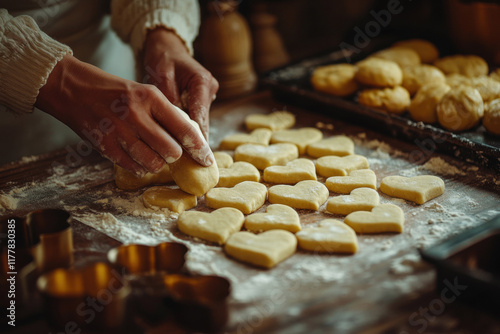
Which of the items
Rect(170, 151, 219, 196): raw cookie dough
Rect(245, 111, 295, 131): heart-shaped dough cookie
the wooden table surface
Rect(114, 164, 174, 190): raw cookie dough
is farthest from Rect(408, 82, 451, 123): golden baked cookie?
Rect(114, 164, 174, 190): raw cookie dough

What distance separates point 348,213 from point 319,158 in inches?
15.1

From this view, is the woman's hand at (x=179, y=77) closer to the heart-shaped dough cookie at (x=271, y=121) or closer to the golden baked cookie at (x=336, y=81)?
the heart-shaped dough cookie at (x=271, y=121)

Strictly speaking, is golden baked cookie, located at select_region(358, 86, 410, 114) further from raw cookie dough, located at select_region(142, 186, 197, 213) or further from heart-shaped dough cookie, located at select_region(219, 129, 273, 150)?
raw cookie dough, located at select_region(142, 186, 197, 213)

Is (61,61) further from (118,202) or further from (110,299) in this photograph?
(110,299)

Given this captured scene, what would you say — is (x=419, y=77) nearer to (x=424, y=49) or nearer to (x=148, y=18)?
(x=424, y=49)

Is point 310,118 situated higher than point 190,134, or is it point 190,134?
point 190,134

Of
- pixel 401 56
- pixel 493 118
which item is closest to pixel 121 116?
pixel 493 118

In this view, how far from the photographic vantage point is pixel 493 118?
1894mm

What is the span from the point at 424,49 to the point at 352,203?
140 centimetres

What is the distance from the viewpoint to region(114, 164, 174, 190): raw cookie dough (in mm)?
1723

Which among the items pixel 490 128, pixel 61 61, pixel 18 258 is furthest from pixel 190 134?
pixel 490 128

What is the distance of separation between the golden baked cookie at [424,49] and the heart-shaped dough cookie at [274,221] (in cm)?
149

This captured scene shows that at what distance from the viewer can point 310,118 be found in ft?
7.68

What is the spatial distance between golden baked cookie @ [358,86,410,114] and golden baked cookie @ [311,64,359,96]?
111mm
